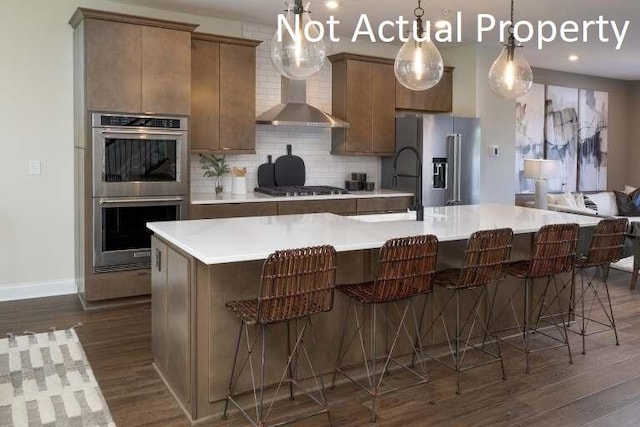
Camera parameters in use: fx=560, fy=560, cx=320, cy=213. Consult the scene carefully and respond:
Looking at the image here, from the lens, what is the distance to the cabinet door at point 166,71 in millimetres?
4746

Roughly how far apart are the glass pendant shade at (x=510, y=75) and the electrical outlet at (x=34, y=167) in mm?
3876

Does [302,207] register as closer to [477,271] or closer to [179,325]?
[477,271]

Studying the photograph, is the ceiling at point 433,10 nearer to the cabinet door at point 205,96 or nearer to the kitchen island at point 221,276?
the cabinet door at point 205,96

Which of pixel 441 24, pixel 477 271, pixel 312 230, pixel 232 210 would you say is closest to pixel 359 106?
pixel 441 24

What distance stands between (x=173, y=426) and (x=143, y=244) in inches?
95.1

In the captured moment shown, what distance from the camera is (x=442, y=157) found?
638cm

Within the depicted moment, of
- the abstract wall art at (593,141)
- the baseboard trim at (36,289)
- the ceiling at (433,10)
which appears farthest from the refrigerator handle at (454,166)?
the baseboard trim at (36,289)

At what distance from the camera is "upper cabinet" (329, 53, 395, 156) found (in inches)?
247

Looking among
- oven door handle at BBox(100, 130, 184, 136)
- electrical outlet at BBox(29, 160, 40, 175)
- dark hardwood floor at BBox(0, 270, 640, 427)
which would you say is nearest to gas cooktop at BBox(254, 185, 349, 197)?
oven door handle at BBox(100, 130, 184, 136)

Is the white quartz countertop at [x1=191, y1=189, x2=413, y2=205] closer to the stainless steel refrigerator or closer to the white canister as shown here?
the white canister

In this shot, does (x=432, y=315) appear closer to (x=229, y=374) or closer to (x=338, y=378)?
(x=338, y=378)

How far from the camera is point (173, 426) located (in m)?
2.75

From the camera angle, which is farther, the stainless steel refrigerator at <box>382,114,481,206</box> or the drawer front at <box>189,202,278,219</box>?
the stainless steel refrigerator at <box>382,114,481,206</box>

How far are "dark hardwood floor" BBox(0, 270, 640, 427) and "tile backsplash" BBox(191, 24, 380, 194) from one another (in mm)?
2229
